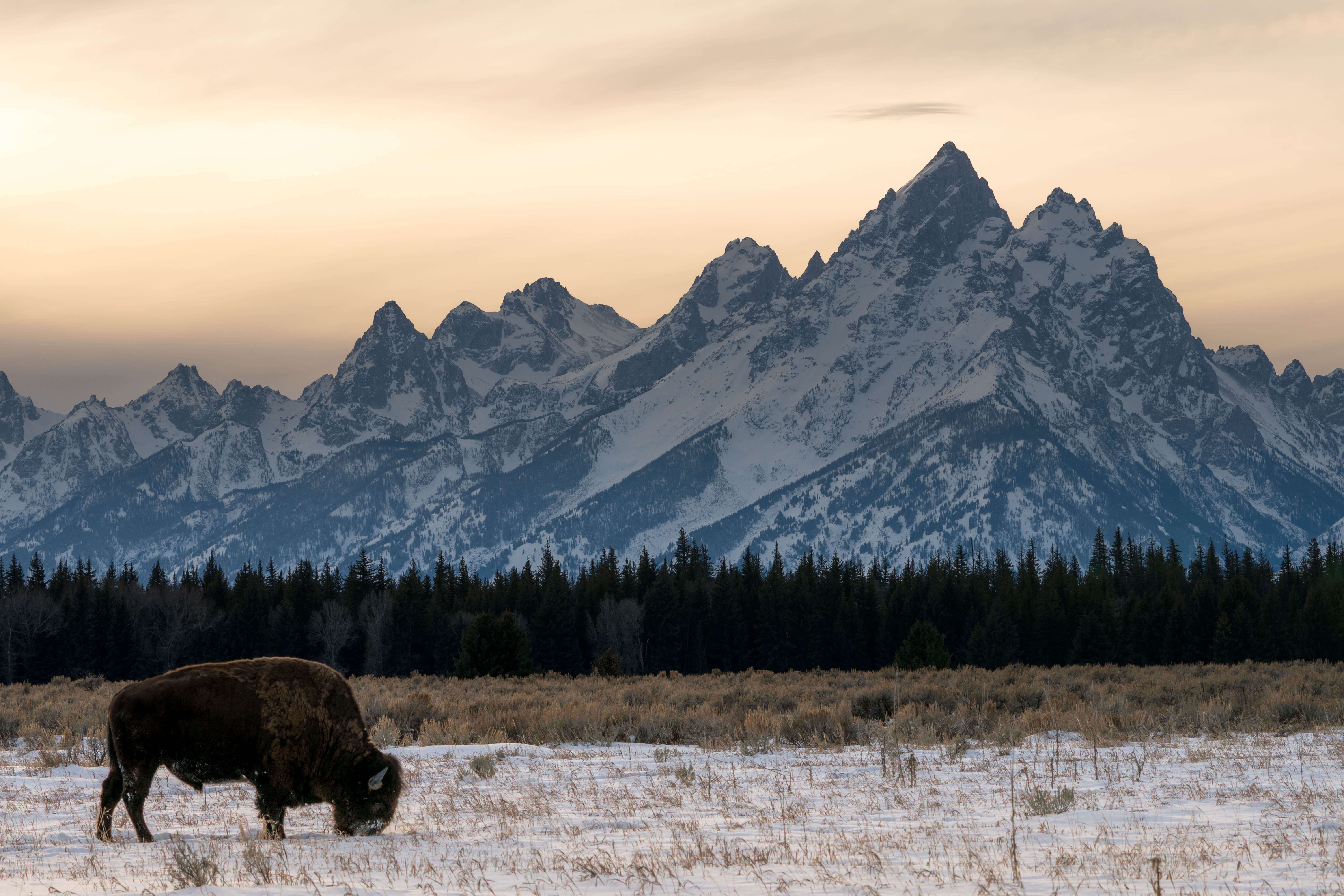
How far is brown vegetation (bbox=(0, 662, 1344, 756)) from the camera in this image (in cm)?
1927

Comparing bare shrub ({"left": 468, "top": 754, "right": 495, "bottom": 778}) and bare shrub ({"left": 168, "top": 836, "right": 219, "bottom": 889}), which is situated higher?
bare shrub ({"left": 168, "top": 836, "right": 219, "bottom": 889})

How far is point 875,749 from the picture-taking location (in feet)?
58.6

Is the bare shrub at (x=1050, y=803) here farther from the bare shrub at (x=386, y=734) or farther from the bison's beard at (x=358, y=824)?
the bare shrub at (x=386, y=734)

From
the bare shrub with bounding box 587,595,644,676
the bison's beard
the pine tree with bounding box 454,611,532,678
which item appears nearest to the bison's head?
the bison's beard

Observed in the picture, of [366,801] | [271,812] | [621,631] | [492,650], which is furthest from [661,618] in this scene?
[271,812]

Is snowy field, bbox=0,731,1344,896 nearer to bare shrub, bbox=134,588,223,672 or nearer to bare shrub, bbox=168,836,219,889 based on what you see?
bare shrub, bbox=168,836,219,889

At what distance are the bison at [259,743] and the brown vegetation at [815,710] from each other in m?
8.11

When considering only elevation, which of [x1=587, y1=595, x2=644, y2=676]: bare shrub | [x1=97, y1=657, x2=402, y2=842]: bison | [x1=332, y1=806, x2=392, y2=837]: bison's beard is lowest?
[x1=587, y1=595, x2=644, y2=676]: bare shrub

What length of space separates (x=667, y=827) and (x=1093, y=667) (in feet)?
108

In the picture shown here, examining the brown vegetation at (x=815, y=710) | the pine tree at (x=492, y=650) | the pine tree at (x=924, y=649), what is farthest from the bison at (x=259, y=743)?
the pine tree at (x=924, y=649)

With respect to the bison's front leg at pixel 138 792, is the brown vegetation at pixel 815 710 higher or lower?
lower

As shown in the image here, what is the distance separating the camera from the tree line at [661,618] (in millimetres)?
84500

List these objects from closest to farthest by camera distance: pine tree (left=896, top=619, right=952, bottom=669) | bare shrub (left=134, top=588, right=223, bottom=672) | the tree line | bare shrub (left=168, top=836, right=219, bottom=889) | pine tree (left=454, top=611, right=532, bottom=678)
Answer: bare shrub (left=168, top=836, right=219, bottom=889), pine tree (left=454, top=611, right=532, bottom=678), pine tree (left=896, top=619, right=952, bottom=669), the tree line, bare shrub (left=134, top=588, right=223, bottom=672)

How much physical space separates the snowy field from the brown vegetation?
219 cm
